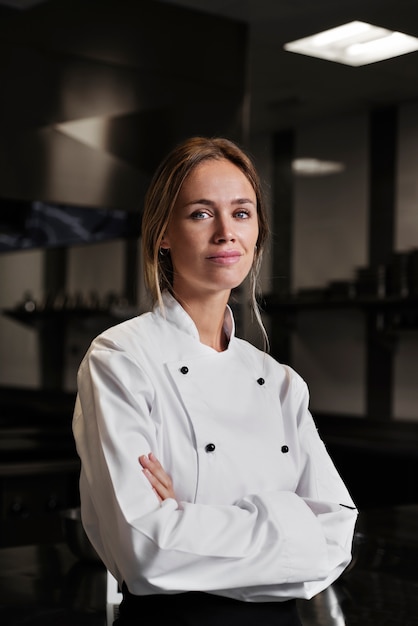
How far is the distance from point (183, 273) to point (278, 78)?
13.1 ft

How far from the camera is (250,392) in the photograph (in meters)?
1.27

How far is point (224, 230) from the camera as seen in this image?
3.96ft

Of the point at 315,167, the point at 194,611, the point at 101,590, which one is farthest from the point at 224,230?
the point at 315,167

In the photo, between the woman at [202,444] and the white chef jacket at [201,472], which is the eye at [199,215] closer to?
the woman at [202,444]

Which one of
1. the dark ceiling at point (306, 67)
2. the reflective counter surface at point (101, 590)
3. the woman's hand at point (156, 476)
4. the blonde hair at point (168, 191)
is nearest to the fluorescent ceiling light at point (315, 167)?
the dark ceiling at point (306, 67)

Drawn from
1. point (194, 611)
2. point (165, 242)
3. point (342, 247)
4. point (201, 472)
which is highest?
point (342, 247)

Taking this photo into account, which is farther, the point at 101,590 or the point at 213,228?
the point at 101,590

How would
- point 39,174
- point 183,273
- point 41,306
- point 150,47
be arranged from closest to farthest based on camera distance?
point 183,273, point 39,174, point 150,47, point 41,306

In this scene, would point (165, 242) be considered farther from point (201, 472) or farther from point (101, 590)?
point (101, 590)

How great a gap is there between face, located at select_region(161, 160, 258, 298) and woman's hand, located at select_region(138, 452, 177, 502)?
0.87 feet

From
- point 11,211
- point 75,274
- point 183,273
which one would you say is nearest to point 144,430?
point 183,273

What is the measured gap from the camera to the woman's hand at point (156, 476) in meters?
1.11

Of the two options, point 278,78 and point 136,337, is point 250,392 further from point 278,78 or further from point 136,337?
point 278,78

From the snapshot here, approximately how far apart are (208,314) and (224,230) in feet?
0.47
